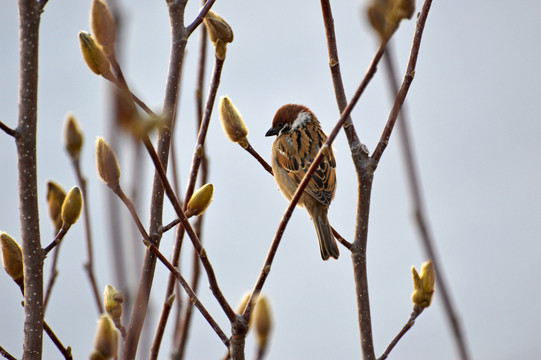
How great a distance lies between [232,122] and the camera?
146 centimetres

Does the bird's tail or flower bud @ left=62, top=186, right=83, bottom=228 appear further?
the bird's tail

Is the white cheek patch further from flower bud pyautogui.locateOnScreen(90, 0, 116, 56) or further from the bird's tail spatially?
flower bud pyautogui.locateOnScreen(90, 0, 116, 56)

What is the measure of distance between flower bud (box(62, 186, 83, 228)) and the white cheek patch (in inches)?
95.8

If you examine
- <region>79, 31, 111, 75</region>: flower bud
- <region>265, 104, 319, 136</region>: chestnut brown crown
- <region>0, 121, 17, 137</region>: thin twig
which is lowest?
<region>0, 121, 17, 137</region>: thin twig

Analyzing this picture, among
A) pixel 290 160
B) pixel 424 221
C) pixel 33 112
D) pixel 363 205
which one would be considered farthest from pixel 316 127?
pixel 424 221

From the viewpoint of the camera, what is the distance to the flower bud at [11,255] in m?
1.15

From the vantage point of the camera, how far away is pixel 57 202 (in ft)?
4.33

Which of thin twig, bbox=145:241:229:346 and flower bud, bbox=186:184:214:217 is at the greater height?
flower bud, bbox=186:184:214:217

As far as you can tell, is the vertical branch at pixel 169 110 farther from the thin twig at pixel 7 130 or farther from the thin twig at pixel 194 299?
the thin twig at pixel 7 130

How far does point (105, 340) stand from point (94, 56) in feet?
1.59

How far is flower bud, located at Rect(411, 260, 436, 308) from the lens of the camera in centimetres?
128

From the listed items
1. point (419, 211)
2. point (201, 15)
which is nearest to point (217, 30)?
point (201, 15)

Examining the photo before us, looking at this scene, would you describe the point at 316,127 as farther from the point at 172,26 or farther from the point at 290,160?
the point at 172,26

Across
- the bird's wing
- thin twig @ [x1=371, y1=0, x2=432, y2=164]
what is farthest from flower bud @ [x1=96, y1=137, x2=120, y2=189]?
the bird's wing
